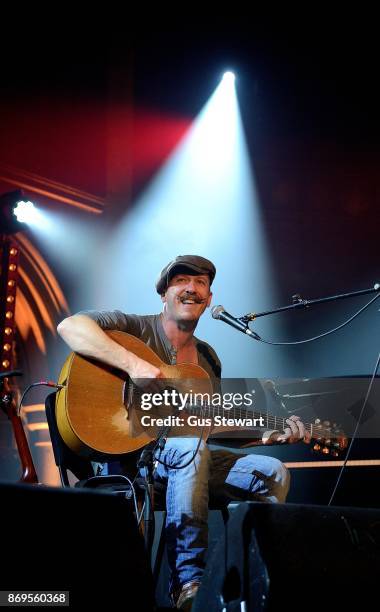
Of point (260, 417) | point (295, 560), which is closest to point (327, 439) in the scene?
point (260, 417)

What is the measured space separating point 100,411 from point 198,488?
1.95 feet

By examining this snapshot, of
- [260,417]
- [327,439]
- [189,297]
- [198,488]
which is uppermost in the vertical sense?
[189,297]

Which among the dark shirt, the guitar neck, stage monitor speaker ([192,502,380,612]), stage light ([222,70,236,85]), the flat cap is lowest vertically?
stage monitor speaker ([192,502,380,612])

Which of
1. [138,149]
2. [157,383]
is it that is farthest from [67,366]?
[138,149]

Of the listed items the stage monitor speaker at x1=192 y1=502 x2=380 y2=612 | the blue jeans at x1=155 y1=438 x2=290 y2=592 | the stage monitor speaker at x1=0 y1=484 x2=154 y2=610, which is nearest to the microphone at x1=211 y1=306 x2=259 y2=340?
the blue jeans at x1=155 y1=438 x2=290 y2=592

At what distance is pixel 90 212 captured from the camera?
6.55 metres

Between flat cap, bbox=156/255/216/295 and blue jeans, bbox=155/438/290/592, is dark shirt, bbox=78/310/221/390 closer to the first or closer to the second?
flat cap, bbox=156/255/216/295

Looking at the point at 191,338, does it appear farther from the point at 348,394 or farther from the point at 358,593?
the point at 358,593

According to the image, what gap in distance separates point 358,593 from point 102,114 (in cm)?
573

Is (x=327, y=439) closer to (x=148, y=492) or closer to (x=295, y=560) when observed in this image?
(x=148, y=492)

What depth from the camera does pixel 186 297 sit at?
3.51 meters

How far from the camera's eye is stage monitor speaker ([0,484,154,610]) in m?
1.56

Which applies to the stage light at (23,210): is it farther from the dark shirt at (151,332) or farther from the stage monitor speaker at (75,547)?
the stage monitor speaker at (75,547)

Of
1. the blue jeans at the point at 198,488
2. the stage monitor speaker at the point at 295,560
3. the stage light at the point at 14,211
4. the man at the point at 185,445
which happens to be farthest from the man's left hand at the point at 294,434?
the stage light at the point at 14,211
